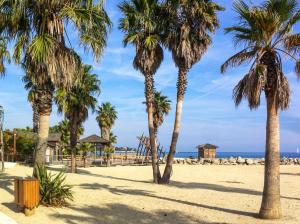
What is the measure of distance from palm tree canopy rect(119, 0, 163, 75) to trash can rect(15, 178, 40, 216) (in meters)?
11.6

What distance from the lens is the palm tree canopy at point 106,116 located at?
59562 mm

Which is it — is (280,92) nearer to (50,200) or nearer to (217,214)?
(217,214)

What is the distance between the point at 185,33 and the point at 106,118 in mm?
39409

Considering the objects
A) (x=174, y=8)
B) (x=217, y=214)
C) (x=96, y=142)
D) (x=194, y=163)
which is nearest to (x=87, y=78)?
(x=96, y=142)

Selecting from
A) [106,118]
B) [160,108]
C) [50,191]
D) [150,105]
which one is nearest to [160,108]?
[160,108]

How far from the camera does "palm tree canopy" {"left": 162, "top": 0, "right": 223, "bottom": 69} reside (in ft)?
69.6

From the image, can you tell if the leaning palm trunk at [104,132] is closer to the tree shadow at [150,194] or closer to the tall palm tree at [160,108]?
the tall palm tree at [160,108]

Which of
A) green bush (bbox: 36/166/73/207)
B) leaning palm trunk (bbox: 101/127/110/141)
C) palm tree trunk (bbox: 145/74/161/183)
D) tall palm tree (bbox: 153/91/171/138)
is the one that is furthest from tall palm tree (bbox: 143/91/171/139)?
green bush (bbox: 36/166/73/207)

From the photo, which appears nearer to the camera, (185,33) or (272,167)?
(272,167)

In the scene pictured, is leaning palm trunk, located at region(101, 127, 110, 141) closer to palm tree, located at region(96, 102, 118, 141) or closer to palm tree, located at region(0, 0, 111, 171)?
palm tree, located at region(96, 102, 118, 141)

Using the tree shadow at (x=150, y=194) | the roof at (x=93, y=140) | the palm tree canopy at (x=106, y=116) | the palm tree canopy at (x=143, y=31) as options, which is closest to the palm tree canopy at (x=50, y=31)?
the tree shadow at (x=150, y=194)

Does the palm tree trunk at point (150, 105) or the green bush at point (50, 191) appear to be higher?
the palm tree trunk at point (150, 105)

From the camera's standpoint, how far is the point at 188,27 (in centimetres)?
2136

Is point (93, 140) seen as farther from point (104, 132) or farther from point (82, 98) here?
point (104, 132)
